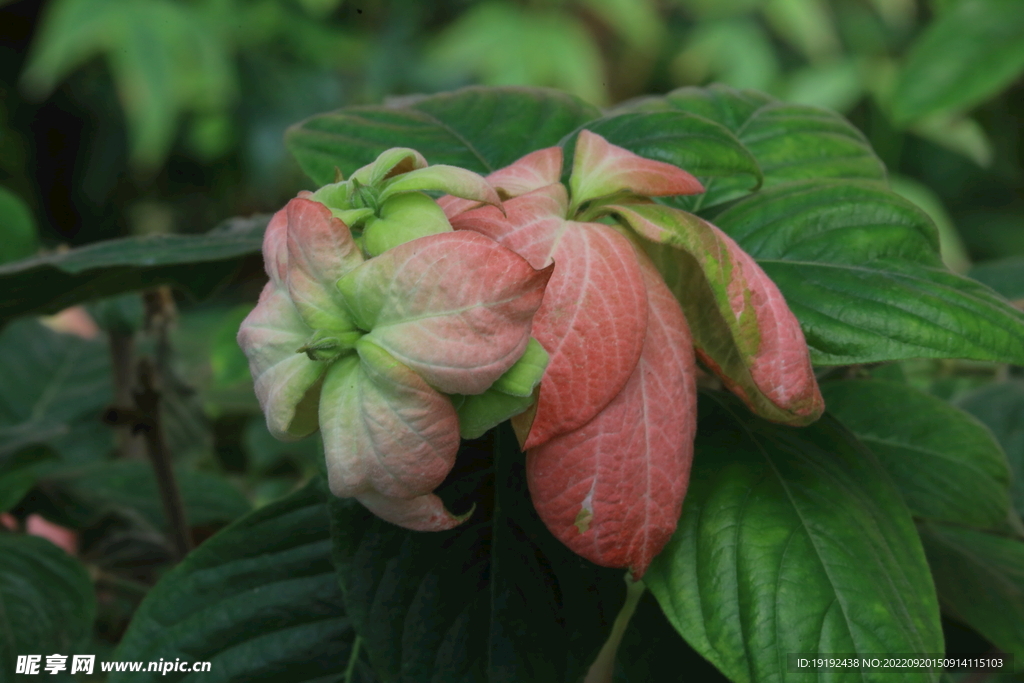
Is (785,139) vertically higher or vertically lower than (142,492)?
higher

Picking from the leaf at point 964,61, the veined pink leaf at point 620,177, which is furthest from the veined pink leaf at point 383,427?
the leaf at point 964,61

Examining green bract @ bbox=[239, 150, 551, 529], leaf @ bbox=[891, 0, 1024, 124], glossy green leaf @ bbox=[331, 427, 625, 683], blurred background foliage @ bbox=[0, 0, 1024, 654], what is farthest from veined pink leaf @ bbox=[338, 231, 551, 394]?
blurred background foliage @ bbox=[0, 0, 1024, 654]

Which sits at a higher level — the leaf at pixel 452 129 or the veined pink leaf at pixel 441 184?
the veined pink leaf at pixel 441 184

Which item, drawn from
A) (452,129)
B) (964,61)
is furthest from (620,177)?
(964,61)

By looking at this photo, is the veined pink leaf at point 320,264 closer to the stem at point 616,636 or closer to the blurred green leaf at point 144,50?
the stem at point 616,636

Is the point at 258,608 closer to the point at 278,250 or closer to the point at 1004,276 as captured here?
the point at 278,250

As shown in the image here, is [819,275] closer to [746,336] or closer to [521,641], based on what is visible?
[746,336]

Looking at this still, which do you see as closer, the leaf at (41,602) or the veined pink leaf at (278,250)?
the veined pink leaf at (278,250)
